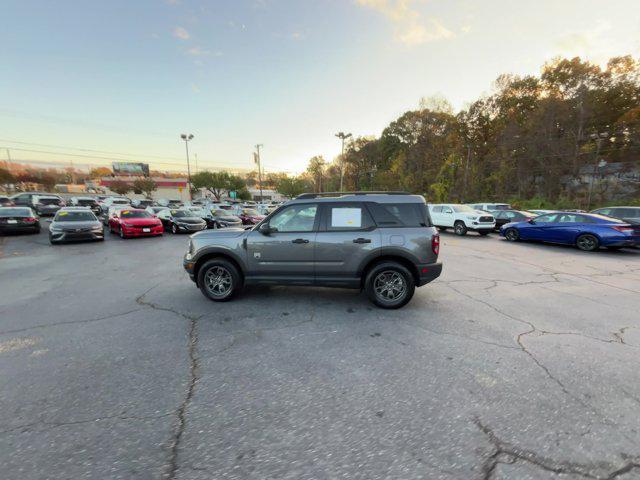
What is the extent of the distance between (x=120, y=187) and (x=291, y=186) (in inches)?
1744

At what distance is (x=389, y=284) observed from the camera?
4.77 meters

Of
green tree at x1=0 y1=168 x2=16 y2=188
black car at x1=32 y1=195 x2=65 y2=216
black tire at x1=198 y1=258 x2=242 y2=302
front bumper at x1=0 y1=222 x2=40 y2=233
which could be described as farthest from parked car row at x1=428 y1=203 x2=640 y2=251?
green tree at x1=0 y1=168 x2=16 y2=188

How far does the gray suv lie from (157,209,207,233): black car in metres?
11.3

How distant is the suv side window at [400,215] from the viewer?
15.3 feet

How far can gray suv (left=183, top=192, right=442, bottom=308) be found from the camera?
4.62m

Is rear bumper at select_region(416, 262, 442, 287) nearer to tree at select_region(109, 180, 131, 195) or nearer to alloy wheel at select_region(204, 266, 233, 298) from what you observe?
alloy wheel at select_region(204, 266, 233, 298)

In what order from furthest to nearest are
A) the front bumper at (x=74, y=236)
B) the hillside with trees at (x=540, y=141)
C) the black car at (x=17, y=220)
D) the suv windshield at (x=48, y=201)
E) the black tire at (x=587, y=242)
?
1. the hillside with trees at (x=540, y=141)
2. the suv windshield at (x=48, y=201)
3. the black car at (x=17, y=220)
4. the front bumper at (x=74, y=236)
5. the black tire at (x=587, y=242)

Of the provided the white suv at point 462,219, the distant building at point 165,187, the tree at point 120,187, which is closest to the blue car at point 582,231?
the white suv at point 462,219

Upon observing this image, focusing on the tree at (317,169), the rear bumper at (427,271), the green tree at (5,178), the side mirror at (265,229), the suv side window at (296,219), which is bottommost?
the rear bumper at (427,271)

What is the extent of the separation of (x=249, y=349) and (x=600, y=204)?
3414cm

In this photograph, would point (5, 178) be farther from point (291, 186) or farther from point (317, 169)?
point (317, 169)

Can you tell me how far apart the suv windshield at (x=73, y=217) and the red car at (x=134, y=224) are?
1224mm

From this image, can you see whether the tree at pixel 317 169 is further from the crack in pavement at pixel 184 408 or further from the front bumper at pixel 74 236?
the crack in pavement at pixel 184 408

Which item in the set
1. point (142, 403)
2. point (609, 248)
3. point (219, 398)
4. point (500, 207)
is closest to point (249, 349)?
point (219, 398)
